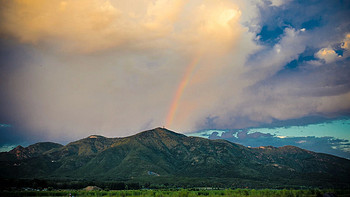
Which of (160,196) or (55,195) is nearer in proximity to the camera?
(160,196)

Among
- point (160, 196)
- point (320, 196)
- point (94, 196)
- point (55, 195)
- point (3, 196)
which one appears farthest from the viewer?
point (55, 195)

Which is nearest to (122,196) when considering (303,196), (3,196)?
(3,196)

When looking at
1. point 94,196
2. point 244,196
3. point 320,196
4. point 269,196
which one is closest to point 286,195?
point 269,196

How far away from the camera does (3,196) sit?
440ft

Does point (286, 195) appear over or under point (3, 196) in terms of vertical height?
under

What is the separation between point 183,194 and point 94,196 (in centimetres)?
5964

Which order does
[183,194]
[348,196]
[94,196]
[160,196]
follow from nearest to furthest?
[348,196] < [183,194] < [160,196] < [94,196]

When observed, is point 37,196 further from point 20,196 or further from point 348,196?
point 348,196

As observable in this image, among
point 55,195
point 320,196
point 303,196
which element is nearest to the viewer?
point 320,196

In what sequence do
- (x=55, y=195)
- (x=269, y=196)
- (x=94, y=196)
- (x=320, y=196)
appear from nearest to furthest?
(x=320, y=196), (x=269, y=196), (x=94, y=196), (x=55, y=195)

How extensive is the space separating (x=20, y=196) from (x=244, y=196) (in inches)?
4539

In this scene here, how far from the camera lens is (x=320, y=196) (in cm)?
7100

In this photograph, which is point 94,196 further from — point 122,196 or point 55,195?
point 55,195

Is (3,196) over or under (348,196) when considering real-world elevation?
over
